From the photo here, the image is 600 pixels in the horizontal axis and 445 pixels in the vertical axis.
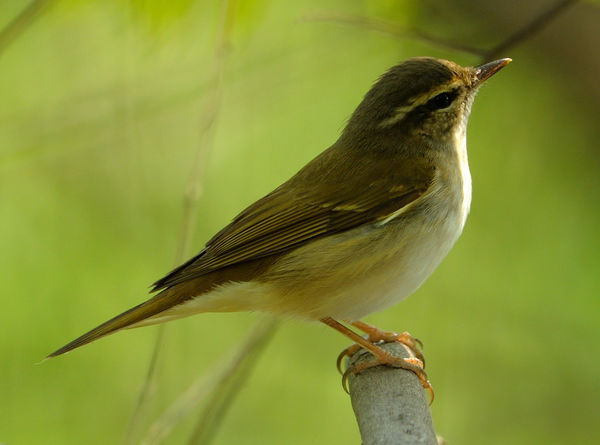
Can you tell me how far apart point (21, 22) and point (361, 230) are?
194 centimetres

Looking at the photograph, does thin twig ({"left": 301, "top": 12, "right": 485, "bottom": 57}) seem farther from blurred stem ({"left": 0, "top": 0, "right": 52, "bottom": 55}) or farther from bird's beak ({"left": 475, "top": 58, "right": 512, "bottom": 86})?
blurred stem ({"left": 0, "top": 0, "right": 52, "bottom": 55})

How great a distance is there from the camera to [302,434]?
21.5ft

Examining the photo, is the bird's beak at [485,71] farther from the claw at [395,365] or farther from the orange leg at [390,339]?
the claw at [395,365]

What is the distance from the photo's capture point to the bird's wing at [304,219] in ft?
15.4

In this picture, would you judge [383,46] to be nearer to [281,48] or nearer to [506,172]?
[281,48]

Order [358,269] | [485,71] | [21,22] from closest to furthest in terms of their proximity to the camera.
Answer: [21,22] < [358,269] < [485,71]

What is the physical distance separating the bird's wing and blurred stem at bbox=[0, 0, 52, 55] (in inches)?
55.6

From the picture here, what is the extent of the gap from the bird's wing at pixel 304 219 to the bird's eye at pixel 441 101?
39 cm

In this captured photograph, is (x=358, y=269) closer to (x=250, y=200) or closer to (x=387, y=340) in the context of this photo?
(x=387, y=340)

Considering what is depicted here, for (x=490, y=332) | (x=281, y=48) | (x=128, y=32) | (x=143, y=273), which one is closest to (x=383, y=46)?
(x=281, y=48)

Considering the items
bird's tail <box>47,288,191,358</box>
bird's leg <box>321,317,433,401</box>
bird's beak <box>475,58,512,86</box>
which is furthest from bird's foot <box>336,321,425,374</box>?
bird's beak <box>475,58,512,86</box>

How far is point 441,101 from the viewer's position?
4.97 metres

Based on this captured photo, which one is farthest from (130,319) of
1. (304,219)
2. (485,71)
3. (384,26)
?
(485,71)

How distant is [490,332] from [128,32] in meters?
3.16
